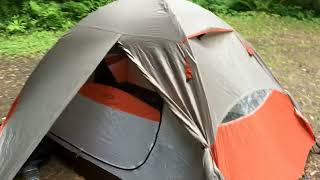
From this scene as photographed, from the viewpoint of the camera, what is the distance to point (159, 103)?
11.1ft

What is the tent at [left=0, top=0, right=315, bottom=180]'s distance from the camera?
3115 millimetres

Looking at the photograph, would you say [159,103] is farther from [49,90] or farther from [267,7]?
[267,7]

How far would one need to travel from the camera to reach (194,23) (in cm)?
337

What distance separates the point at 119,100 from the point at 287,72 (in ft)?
12.8

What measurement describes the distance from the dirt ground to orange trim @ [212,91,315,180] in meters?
0.30

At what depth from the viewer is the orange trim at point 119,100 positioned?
3.38m

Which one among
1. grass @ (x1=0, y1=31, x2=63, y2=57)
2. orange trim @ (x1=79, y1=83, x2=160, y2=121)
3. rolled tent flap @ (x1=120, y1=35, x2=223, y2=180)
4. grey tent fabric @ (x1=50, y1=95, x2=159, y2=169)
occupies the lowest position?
grass @ (x1=0, y1=31, x2=63, y2=57)

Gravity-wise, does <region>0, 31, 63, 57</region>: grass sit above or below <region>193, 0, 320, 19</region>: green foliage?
above

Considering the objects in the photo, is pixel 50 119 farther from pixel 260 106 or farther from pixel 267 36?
pixel 267 36

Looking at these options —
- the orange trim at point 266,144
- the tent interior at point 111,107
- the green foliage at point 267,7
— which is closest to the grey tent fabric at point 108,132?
the tent interior at point 111,107

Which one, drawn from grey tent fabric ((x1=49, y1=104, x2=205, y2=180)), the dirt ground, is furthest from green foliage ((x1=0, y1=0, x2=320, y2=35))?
grey tent fabric ((x1=49, y1=104, x2=205, y2=180))

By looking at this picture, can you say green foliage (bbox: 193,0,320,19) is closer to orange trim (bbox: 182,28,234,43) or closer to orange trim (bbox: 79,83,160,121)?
orange trim (bbox: 182,28,234,43)

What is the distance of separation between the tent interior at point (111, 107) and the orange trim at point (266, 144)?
0.58 m

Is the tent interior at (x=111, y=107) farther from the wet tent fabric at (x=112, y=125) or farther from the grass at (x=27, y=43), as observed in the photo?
the grass at (x=27, y=43)
